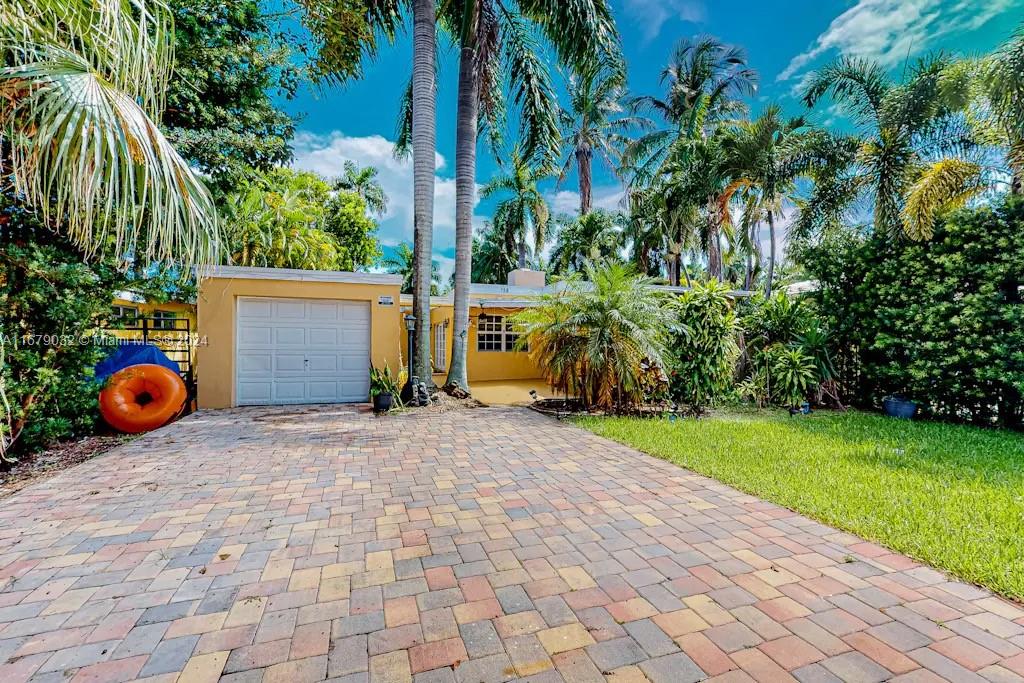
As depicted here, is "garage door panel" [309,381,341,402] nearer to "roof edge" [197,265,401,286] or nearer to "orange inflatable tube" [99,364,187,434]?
"roof edge" [197,265,401,286]

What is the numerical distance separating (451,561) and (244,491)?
2422 millimetres

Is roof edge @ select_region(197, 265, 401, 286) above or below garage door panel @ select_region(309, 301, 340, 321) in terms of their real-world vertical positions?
above

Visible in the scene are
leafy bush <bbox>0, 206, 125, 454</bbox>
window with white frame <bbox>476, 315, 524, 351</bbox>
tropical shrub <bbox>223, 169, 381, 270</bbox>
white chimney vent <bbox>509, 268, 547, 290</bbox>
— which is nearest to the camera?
leafy bush <bbox>0, 206, 125, 454</bbox>

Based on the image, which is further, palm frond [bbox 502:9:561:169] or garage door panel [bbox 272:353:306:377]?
palm frond [bbox 502:9:561:169]

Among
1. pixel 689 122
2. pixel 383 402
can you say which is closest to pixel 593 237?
pixel 689 122

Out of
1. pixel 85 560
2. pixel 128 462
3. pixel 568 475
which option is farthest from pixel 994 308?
pixel 128 462

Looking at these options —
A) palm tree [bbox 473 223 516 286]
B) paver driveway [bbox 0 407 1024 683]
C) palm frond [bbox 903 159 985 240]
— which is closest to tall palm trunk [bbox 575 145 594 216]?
palm tree [bbox 473 223 516 286]

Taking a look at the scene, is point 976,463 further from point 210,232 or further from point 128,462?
point 128,462

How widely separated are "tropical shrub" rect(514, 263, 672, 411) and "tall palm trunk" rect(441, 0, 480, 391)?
6.39 ft

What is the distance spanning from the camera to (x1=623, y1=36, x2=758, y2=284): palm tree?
1541cm

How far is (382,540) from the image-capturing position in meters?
3.11

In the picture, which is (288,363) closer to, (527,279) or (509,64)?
(509,64)

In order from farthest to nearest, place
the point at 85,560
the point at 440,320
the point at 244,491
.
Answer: the point at 440,320 → the point at 244,491 → the point at 85,560

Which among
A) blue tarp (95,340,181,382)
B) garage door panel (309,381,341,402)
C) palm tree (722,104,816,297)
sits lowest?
garage door panel (309,381,341,402)
